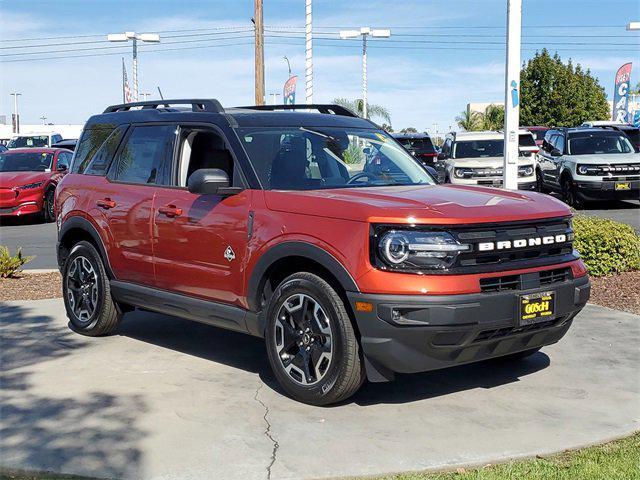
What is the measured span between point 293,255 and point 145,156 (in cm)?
217

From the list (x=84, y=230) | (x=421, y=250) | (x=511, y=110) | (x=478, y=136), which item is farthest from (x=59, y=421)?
(x=478, y=136)

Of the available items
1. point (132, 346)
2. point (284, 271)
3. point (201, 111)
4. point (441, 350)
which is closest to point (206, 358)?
point (132, 346)

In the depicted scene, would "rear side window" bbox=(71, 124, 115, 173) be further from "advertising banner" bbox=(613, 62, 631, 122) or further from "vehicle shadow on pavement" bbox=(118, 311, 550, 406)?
"advertising banner" bbox=(613, 62, 631, 122)

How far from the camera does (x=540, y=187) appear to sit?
76.4 feet

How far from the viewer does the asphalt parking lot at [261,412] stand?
450cm

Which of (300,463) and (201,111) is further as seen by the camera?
(201,111)

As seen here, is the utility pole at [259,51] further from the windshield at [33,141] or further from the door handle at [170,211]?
the door handle at [170,211]

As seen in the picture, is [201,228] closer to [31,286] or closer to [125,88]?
[31,286]

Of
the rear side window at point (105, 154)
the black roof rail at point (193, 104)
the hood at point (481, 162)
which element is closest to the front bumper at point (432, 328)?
the black roof rail at point (193, 104)

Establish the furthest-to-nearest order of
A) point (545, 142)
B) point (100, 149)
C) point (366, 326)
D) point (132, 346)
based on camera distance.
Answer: point (545, 142), point (100, 149), point (132, 346), point (366, 326)

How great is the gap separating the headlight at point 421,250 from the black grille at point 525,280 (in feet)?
0.87

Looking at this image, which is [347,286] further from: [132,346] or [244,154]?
[132,346]

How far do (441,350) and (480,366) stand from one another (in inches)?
60.6

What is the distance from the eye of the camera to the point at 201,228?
610 cm
